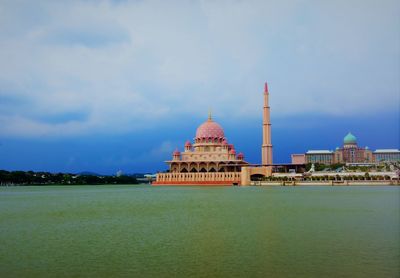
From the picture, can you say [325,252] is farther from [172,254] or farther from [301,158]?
[301,158]

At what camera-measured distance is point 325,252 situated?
14773 mm

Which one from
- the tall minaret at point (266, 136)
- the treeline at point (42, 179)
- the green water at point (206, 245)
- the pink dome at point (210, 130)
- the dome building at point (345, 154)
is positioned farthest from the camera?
the dome building at point (345, 154)

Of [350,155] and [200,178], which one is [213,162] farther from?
[350,155]

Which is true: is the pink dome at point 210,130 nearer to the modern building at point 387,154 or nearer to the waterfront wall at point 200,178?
the waterfront wall at point 200,178

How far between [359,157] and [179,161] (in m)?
52.3

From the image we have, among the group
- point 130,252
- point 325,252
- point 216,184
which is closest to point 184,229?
point 130,252

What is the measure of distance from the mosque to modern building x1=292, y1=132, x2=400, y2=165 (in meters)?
41.2

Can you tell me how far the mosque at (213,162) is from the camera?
77.4 meters

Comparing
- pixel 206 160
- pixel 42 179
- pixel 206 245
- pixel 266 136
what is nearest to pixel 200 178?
pixel 206 160

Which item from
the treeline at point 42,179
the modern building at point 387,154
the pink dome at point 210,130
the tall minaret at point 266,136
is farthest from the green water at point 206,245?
the modern building at point 387,154

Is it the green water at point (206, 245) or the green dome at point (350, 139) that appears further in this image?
the green dome at point (350, 139)

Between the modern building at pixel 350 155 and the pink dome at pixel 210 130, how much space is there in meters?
39.8

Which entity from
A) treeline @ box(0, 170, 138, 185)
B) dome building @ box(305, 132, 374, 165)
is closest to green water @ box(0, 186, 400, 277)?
treeline @ box(0, 170, 138, 185)

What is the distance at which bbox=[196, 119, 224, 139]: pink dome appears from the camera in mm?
82812
